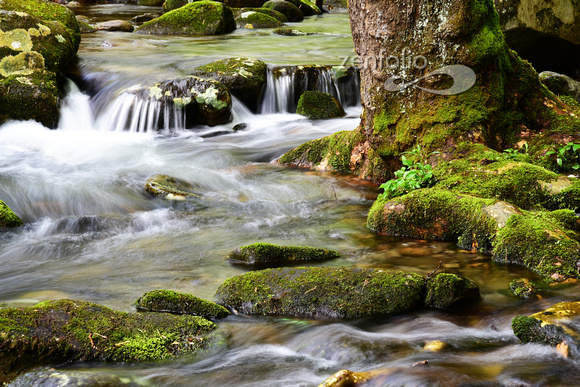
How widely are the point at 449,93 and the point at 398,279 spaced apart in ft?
10.2

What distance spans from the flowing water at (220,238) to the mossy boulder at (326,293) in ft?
0.31

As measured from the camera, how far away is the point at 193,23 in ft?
61.3

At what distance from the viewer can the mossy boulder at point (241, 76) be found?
1143 centimetres

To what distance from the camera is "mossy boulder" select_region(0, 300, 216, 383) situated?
2889mm

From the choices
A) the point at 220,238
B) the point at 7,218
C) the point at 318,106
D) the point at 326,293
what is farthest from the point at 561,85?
the point at 7,218

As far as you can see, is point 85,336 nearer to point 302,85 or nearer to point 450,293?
point 450,293

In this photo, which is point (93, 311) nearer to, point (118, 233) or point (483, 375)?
point (483, 375)

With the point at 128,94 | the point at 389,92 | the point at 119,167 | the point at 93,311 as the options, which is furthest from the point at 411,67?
the point at 128,94

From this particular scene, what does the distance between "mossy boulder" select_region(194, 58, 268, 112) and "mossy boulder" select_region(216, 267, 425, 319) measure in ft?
26.4

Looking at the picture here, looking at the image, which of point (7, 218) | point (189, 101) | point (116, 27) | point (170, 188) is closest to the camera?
point (7, 218)

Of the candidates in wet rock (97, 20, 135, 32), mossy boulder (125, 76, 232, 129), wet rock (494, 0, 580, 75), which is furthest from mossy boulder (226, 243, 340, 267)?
wet rock (97, 20, 135, 32)

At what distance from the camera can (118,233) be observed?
605cm

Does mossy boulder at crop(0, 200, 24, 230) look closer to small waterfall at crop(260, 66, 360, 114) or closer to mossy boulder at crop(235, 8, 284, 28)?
small waterfall at crop(260, 66, 360, 114)

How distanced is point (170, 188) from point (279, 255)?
3.06m
